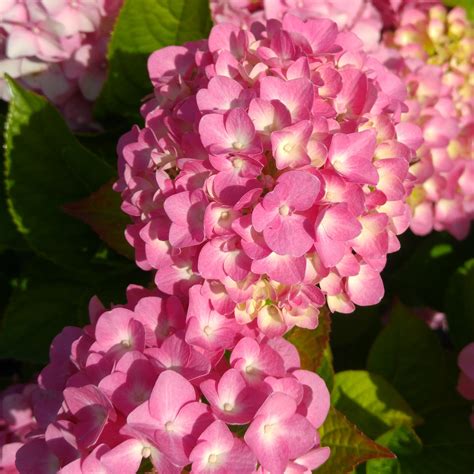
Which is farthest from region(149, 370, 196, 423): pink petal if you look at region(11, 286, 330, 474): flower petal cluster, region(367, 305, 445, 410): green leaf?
region(367, 305, 445, 410): green leaf

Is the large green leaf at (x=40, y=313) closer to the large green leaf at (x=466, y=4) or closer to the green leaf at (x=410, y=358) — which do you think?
the green leaf at (x=410, y=358)

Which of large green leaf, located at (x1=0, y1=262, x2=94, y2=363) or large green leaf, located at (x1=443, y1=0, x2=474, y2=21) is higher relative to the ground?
large green leaf, located at (x1=443, y1=0, x2=474, y2=21)

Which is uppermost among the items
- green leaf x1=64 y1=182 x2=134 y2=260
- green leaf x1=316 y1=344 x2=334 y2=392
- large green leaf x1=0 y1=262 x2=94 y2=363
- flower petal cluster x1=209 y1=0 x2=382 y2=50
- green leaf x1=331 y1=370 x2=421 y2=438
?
flower petal cluster x1=209 y1=0 x2=382 y2=50

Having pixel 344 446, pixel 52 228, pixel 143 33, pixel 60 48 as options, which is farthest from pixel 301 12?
pixel 344 446

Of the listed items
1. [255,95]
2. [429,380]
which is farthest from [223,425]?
[429,380]

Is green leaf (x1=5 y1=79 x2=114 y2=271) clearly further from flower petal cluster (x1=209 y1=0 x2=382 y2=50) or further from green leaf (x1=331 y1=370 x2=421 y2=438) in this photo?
green leaf (x1=331 y1=370 x2=421 y2=438)

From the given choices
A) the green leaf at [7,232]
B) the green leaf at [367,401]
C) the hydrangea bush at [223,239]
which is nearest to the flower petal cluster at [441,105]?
the hydrangea bush at [223,239]

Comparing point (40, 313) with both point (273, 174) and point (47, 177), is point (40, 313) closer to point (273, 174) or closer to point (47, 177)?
point (47, 177)
